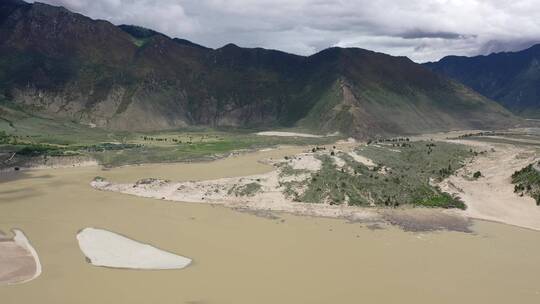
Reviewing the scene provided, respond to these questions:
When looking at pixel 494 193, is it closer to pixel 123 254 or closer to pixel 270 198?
pixel 270 198

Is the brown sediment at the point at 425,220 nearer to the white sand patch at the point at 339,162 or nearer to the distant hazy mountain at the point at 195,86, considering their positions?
the white sand patch at the point at 339,162

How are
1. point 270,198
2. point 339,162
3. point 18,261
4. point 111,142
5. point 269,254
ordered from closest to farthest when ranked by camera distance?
point 18,261, point 269,254, point 270,198, point 339,162, point 111,142

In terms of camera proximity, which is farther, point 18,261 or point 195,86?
point 195,86

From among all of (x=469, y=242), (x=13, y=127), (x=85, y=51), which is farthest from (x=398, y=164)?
(x=85, y=51)

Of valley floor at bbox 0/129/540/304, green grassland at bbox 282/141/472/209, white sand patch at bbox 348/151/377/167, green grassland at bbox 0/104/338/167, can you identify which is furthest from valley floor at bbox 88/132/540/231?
green grassland at bbox 0/104/338/167

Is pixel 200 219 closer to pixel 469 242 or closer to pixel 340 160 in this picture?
pixel 469 242

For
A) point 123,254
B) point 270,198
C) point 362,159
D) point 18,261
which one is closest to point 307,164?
point 362,159
